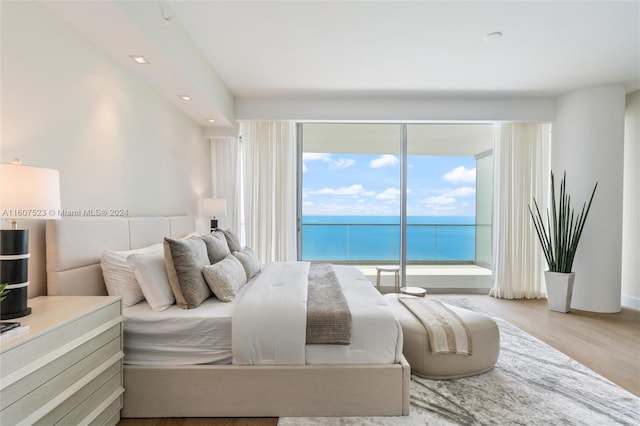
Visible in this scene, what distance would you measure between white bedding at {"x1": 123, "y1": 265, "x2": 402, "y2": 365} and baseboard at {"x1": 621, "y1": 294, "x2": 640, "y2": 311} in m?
4.19

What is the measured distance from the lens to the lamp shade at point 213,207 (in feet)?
13.4

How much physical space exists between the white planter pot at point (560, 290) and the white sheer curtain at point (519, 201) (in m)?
0.58

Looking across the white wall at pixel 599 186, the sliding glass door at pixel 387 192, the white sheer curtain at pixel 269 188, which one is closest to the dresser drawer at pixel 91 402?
the white sheer curtain at pixel 269 188

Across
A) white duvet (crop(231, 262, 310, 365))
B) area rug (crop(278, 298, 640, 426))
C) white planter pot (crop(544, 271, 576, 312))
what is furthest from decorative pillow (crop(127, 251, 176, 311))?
white planter pot (crop(544, 271, 576, 312))

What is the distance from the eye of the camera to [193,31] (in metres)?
2.75

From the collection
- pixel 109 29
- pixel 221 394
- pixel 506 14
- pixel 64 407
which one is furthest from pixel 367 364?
pixel 506 14

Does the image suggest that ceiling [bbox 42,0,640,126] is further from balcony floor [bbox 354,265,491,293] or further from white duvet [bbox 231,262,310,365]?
balcony floor [bbox 354,265,491,293]

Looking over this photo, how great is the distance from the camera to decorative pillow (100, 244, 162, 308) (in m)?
2.09

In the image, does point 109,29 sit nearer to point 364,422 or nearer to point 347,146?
point 364,422

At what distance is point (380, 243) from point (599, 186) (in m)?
3.27

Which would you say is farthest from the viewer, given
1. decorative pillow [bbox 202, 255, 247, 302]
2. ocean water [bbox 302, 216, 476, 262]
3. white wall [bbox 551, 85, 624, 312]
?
ocean water [bbox 302, 216, 476, 262]

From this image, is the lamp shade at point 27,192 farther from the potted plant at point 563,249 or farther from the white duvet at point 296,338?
the potted plant at point 563,249

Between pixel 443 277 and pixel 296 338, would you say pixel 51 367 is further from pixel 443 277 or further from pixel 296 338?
pixel 443 277

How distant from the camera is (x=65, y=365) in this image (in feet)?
4.55
